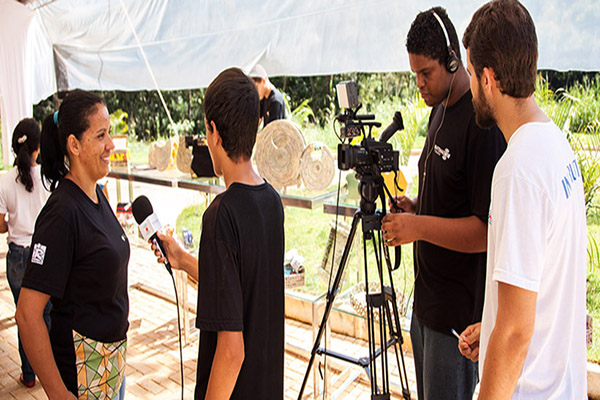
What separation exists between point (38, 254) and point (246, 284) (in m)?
0.74

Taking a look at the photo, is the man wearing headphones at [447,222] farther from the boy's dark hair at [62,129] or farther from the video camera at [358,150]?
the boy's dark hair at [62,129]

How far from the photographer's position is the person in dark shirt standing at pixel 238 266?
3.91 ft

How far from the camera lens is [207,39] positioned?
11.5 ft

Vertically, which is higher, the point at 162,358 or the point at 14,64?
the point at 14,64

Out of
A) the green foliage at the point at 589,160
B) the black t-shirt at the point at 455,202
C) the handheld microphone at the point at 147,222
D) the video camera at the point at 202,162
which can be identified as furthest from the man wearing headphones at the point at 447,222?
the video camera at the point at 202,162

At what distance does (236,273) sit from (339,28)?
2.04 metres

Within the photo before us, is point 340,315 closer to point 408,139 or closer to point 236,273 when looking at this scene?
point 408,139

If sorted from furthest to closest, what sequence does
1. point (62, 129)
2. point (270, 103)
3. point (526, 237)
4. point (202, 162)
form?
1. point (270, 103)
2. point (202, 162)
3. point (62, 129)
4. point (526, 237)

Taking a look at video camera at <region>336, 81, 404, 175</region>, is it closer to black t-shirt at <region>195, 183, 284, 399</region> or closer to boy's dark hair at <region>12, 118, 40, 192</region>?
black t-shirt at <region>195, 183, 284, 399</region>

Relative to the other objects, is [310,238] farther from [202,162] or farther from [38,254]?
[38,254]

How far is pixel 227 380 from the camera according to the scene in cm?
119

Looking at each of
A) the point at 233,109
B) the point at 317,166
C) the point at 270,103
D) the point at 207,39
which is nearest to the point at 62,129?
the point at 233,109

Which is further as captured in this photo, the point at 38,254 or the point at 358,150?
the point at 358,150

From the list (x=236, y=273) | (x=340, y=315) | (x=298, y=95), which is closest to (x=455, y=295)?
(x=236, y=273)
